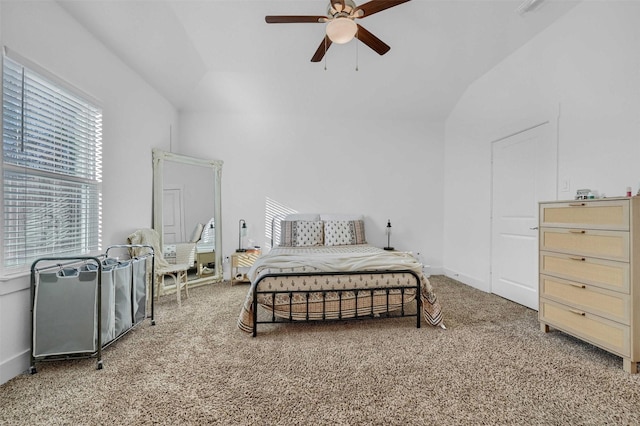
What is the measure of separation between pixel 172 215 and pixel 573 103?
15.8ft

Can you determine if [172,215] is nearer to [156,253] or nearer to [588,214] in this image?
[156,253]

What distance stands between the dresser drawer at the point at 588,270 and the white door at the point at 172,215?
4.24 metres

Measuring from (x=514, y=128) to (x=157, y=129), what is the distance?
4.65 metres

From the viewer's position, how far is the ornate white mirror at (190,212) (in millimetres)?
3701

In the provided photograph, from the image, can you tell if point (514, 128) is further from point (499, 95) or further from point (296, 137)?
point (296, 137)

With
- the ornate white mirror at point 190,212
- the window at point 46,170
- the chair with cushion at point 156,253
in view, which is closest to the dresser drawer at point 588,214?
the chair with cushion at point 156,253

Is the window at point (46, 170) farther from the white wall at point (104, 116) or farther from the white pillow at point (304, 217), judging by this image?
the white pillow at point (304, 217)

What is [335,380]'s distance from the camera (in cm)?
171

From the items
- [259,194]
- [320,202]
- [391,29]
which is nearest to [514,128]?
[391,29]

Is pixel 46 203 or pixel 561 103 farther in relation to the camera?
pixel 561 103

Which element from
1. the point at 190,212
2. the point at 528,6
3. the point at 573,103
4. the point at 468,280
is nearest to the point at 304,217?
the point at 190,212

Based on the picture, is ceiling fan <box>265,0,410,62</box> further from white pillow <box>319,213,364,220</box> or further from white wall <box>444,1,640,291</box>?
white pillow <box>319,213,364,220</box>

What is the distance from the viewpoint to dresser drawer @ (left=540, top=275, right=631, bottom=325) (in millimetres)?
1826

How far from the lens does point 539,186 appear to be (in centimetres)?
299
